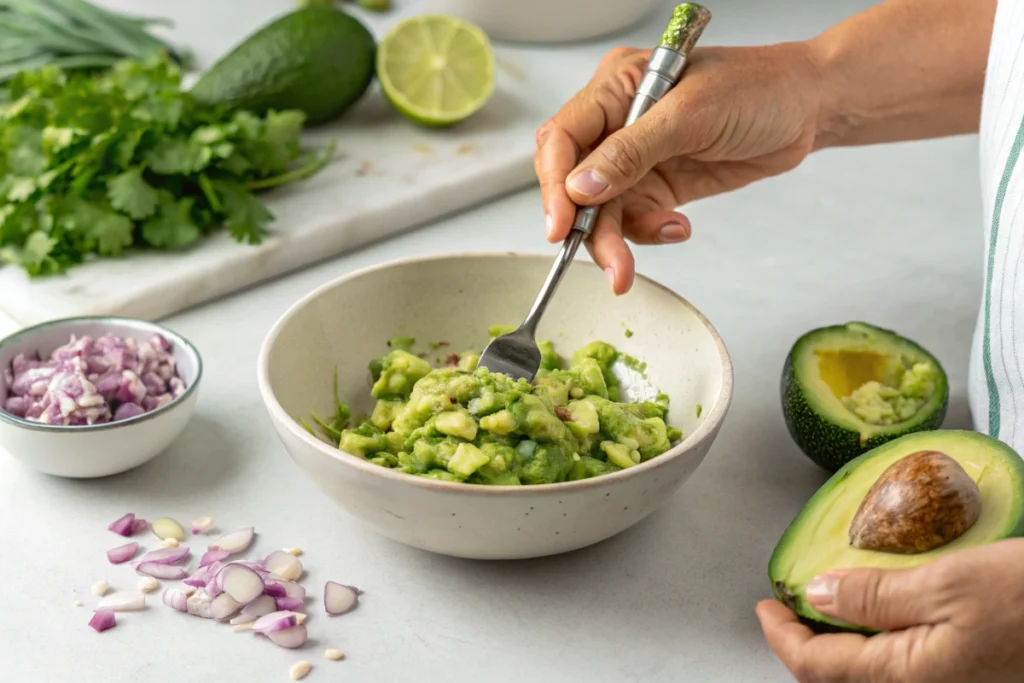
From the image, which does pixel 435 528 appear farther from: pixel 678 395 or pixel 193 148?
pixel 193 148

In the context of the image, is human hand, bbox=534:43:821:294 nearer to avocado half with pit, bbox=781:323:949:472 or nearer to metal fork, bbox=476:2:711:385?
metal fork, bbox=476:2:711:385

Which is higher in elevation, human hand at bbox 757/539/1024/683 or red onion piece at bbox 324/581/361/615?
human hand at bbox 757/539/1024/683

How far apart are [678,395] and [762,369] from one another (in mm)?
295

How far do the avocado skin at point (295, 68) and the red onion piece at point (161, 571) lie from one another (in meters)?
1.18

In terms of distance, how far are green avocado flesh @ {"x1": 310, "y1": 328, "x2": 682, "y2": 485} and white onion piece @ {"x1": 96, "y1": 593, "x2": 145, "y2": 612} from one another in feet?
0.89

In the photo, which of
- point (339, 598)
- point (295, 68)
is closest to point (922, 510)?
point (339, 598)

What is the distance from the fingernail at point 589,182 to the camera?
1.39 metres

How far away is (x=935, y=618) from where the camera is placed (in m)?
0.90

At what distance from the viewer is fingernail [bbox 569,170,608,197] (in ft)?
4.56

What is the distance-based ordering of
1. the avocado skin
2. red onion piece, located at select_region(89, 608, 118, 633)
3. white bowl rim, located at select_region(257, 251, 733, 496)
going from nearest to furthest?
white bowl rim, located at select_region(257, 251, 733, 496) < red onion piece, located at select_region(89, 608, 118, 633) < the avocado skin

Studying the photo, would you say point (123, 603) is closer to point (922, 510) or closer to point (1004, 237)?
point (922, 510)

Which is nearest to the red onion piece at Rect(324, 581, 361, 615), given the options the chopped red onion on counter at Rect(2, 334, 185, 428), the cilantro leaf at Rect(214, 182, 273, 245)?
the chopped red onion on counter at Rect(2, 334, 185, 428)

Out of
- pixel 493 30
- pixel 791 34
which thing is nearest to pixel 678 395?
pixel 493 30

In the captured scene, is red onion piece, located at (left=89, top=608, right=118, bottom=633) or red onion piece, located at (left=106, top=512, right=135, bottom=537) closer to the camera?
red onion piece, located at (left=89, top=608, right=118, bottom=633)
